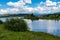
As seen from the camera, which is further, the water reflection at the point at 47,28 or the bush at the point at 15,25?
the water reflection at the point at 47,28

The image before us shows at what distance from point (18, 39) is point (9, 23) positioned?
14.3 m

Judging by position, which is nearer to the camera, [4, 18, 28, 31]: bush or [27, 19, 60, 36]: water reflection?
[4, 18, 28, 31]: bush

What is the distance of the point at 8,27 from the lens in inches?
1342

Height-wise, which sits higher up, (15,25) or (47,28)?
(15,25)

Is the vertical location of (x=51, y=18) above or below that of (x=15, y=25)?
below

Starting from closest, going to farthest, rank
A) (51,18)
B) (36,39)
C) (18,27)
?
(36,39) < (18,27) < (51,18)

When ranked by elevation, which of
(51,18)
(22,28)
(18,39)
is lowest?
(51,18)

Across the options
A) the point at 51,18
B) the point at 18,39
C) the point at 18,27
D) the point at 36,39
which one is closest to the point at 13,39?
the point at 18,39

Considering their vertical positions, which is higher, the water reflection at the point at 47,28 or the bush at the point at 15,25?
the bush at the point at 15,25

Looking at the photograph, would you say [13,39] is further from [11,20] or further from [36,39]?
[11,20]

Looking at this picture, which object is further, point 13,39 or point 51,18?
point 51,18

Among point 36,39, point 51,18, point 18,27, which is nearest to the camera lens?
point 36,39

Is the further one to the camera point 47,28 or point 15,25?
point 47,28

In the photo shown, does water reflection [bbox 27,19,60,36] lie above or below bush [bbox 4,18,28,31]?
below
